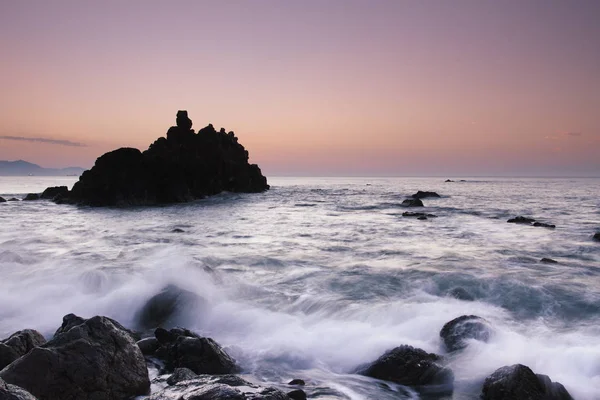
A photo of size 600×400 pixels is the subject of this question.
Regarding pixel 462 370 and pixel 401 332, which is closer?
pixel 462 370

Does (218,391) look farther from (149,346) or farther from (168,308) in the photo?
(168,308)

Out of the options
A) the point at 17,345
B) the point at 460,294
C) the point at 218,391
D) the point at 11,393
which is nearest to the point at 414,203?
the point at 460,294

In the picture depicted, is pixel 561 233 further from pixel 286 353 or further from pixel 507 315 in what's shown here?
pixel 286 353

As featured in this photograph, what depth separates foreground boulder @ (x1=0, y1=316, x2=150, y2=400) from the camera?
522 cm

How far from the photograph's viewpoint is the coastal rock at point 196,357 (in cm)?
687

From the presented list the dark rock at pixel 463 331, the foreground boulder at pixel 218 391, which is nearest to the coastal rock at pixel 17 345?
the foreground boulder at pixel 218 391

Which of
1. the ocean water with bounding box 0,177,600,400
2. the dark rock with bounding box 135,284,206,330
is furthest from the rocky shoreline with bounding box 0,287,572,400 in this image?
the dark rock with bounding box 135,284,206,330

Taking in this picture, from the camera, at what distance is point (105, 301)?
36.5ft

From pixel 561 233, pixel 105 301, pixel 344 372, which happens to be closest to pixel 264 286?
pixel 105 301

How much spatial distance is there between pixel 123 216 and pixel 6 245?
563 inches

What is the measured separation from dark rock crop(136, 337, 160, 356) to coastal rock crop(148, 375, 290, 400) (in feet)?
9.89

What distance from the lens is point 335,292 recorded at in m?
12.6

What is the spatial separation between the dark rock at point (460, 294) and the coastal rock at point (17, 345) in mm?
10427

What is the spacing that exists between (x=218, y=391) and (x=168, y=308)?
6599 mm
